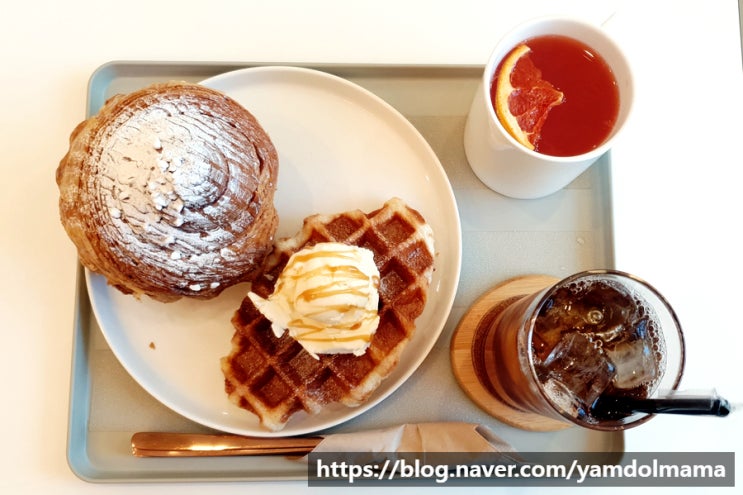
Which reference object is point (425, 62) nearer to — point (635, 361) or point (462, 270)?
point (462, 270)

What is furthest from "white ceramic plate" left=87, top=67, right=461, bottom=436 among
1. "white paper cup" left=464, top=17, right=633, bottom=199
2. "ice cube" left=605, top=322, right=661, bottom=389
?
"ice cube" left=605, top=322, right=661, bottom=389

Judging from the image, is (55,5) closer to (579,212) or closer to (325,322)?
(325,322)

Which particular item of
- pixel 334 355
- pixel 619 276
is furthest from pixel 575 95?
pixel 334 355

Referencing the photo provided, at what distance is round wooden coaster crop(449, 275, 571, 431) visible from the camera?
1303mm

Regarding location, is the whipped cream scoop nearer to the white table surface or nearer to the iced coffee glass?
the iced coffee glass

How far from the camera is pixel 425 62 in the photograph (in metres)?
1.49

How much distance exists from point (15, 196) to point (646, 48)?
171 cm

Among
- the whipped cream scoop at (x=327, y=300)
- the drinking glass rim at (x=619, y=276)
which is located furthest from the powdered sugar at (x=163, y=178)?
the drinking glass rim at (x=619, y=276)

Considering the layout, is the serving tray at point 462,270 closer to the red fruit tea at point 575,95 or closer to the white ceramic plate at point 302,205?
the white ceramic plate at point 302,205

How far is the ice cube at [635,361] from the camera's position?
3.50ft

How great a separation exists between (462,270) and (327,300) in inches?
16.5

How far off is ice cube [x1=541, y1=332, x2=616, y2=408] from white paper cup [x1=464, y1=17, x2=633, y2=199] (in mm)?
355

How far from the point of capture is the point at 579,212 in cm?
142

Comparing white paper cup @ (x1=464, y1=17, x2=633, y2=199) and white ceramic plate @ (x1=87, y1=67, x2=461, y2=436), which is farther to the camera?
white ceramic plate @ (x1=87, y1=67, x2=461, y2=436)
